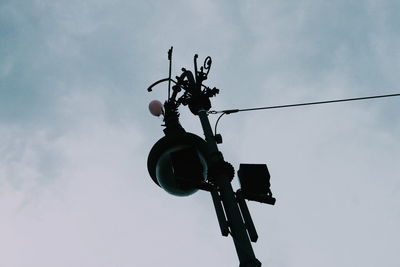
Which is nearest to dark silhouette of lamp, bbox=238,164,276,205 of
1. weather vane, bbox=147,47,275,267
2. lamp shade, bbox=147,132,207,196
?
weather vane, bbox=147,47,275,267

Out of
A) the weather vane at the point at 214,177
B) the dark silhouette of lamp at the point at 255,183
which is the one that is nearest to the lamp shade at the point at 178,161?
the weather vane at the point at 214,177

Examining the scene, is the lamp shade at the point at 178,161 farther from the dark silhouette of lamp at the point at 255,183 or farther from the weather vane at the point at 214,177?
the dark silhouette of lamp at the point at 255,183

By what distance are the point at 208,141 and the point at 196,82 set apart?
4.26 ft

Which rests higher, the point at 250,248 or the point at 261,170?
the point at 261,170

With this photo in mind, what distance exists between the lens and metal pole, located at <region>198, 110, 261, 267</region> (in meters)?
3.66

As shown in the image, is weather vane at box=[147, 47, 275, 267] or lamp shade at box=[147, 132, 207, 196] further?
lamp shade at box=[147, 132, 207, 196]

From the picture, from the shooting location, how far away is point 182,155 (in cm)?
456

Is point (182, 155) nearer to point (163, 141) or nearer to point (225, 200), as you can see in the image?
point (163, 141)

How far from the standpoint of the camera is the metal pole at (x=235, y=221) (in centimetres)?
366

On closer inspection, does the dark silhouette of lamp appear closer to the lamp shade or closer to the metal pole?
the metal pole

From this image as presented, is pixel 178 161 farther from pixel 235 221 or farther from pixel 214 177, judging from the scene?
pixel 235 221

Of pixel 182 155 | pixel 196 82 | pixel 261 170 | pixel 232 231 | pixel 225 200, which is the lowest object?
pixel 232 231

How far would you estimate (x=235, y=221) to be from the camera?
156 inches

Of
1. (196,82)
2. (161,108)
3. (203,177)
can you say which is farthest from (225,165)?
(161,108)
